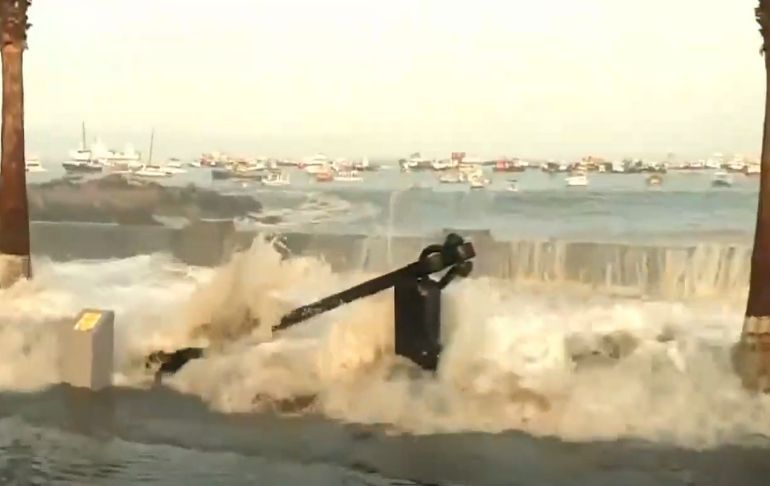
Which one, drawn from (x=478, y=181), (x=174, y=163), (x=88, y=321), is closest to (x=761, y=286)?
(x=478, y=181)

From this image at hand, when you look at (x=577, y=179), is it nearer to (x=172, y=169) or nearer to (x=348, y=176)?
(x=348, y=176)

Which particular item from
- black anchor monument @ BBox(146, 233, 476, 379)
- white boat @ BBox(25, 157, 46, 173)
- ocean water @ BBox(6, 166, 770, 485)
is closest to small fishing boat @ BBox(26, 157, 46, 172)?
white boat @ BBox(25, 157, 46, 173)

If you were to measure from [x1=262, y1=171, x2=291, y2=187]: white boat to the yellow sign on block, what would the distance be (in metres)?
0.56

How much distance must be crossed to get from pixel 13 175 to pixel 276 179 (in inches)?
30.4

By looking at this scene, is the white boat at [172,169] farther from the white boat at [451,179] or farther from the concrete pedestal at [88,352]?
the white boat at [451,179]

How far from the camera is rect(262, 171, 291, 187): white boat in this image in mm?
2969

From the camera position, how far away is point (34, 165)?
3131 mm

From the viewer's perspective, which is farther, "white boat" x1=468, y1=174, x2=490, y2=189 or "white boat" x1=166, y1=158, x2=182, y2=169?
"white boat" x1=166, y1=158, x2=182, y2=169

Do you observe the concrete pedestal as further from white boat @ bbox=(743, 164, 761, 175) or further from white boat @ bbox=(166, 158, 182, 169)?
white boat @ bbox=(743, 164, 761, 175)

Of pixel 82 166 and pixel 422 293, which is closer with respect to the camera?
pixel 422 293

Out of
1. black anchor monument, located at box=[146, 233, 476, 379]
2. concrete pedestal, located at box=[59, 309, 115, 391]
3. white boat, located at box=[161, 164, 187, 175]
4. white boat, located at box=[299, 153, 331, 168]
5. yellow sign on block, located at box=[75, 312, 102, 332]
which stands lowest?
concrete pedestal, located at box=[59, 309, 115, 391]

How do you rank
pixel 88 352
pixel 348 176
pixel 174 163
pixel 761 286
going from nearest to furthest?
1. pixel 761 286
2. pixel 88 352
3. pixel 348 176
4. pixel 174 163

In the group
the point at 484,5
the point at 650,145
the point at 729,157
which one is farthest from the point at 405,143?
the point at 729,157

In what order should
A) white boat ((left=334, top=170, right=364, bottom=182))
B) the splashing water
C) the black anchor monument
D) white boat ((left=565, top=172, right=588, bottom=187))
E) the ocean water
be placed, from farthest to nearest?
white boat ((left=334, top=170, right=364, bottom=182)) < white boat ((left=565, top=172, right=588, bottom=187)) < the black anchor monument < the splashing water < the ocean water
